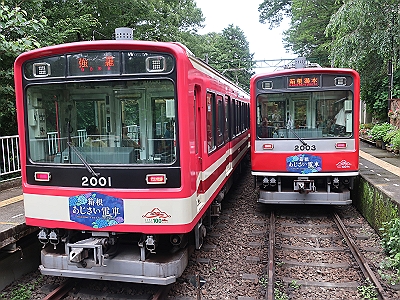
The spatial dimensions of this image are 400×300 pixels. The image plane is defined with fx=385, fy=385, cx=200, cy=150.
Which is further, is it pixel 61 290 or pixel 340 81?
pixel 340 81

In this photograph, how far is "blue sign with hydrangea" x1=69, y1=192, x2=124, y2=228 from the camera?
4156 millimetres

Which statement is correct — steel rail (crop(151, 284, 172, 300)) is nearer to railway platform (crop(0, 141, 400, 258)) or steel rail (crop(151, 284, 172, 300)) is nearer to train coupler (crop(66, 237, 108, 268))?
train coupler (crop(66, 237, 108, 268))

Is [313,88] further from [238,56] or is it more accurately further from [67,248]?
[238,56]

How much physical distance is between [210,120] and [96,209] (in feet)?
7.60

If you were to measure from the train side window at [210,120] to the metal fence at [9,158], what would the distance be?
A: 14.6ft

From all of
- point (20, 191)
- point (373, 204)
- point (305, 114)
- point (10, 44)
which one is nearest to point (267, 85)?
point (305, 114)

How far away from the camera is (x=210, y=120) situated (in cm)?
578

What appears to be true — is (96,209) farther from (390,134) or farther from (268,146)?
(390,134)

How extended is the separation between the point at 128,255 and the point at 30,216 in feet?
4.07

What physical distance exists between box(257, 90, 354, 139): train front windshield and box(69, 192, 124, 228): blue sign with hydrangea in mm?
4193

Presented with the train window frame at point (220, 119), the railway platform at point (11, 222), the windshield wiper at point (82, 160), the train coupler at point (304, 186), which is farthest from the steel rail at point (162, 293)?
the train coupler at point (304, 186)

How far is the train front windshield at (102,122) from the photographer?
4.16 meters

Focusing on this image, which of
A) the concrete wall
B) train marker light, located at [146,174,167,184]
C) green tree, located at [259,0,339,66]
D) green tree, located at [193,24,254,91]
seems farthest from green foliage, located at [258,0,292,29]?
train marker light, located at [146,174,167,184]

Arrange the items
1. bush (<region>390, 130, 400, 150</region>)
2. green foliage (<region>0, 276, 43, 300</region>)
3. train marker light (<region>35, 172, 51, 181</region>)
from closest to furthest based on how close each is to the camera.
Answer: train marker light (<region>35, 172, 51, 181</region>), green foliage (<region>0, 276, 43, 300</region>), bush (<region>390, 130, 400, 150</region>)
